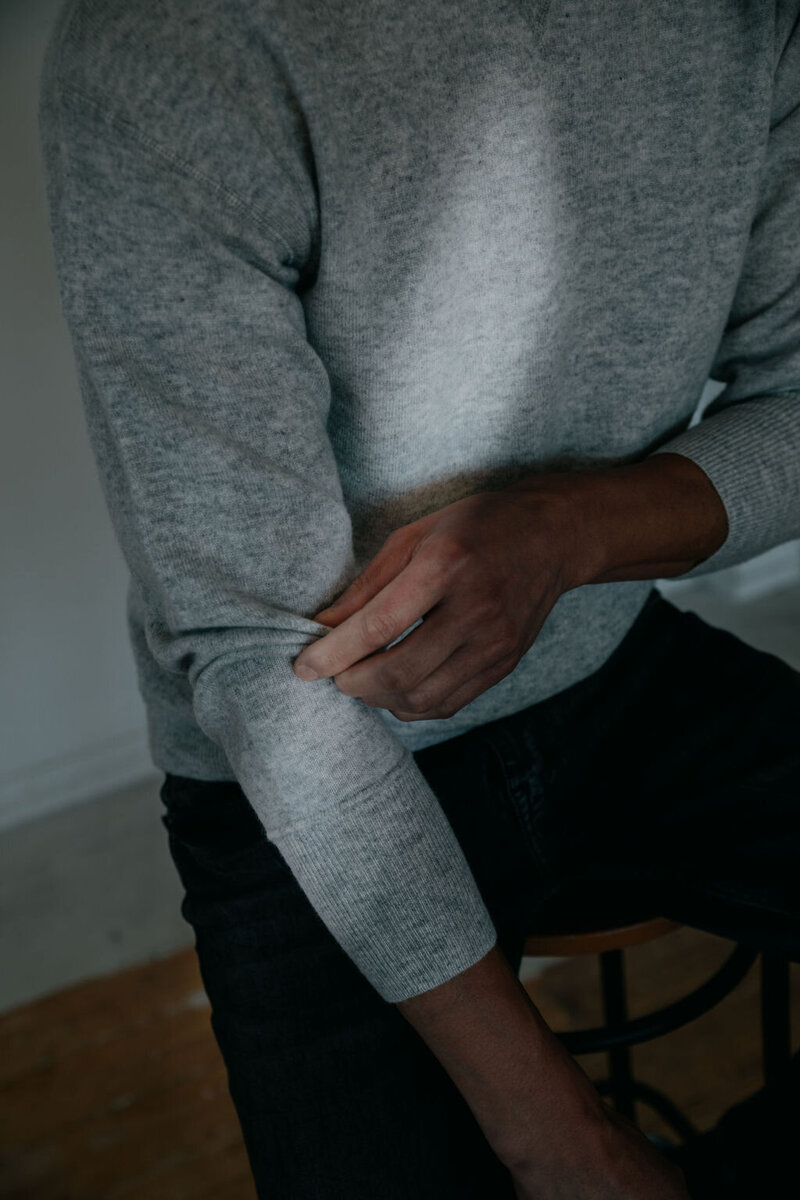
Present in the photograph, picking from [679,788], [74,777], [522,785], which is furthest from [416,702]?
[74,777]

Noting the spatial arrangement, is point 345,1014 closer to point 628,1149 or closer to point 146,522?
point 628,1149

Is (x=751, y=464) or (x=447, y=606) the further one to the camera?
(x=751, y=464)

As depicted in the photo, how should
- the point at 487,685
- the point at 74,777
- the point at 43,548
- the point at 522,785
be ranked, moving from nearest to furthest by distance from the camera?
1. the point at 487,685
2. the point at 522,785
3. the point at 43,548
4. the point at 74,777

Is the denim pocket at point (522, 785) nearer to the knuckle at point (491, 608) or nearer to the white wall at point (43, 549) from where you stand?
the knuckle at point (491, 608)

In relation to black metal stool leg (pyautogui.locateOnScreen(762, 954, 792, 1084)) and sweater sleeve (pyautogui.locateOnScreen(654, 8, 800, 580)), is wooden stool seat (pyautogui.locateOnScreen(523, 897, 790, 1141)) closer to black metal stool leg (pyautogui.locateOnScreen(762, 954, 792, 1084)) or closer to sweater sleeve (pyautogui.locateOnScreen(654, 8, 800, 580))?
black metal stool leg (pyautogui.locateOnScreen(762, 954, 792, 1084))

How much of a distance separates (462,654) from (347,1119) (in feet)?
1.07

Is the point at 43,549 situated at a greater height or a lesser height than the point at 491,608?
lesser

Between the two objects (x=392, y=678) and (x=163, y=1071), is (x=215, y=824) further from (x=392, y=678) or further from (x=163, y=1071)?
(x=163, y=1071)

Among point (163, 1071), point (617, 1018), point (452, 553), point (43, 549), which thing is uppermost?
point (452, 553)

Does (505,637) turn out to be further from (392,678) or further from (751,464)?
(751,464)

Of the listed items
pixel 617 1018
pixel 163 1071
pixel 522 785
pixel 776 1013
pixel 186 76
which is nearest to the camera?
pixel 186 76

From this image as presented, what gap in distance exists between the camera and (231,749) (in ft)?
2.11

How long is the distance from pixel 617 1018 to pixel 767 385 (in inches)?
26.2

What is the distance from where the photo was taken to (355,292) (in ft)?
2.12
